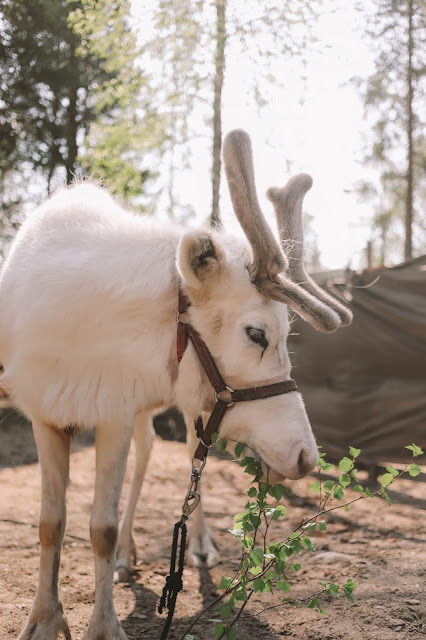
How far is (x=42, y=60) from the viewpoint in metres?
7.36

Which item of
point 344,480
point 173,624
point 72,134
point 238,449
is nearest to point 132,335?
point 238,449

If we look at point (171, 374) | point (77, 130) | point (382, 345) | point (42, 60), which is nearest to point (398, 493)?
point (382, 345)

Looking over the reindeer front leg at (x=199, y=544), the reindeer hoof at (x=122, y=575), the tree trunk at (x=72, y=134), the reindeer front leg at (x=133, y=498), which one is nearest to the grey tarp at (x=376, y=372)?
the reindeer front leg at (x=199, y=544)

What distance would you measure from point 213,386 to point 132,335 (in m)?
0.44

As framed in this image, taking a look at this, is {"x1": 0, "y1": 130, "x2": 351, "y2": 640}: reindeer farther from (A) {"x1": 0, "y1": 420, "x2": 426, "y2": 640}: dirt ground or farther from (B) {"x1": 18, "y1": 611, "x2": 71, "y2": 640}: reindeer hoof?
(A) {"x1": 0, "y1": 420, "x2": 426, "y2": 640}: dirt ground

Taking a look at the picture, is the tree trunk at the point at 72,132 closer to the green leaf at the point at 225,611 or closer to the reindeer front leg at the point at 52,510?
the reindeer front leg at the point at 52,510

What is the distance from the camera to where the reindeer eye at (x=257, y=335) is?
8.11ft

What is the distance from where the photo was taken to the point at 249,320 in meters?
2.47

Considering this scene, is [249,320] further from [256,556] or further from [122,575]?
[122,575]

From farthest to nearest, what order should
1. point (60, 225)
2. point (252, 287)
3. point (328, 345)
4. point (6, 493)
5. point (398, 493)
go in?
point (328, 345) → point (398, 493) → point (6, 493) → point (60, 225) → point (252, 287)

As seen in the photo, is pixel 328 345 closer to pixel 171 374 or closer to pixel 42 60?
pixel 171 374

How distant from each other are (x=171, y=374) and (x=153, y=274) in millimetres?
469

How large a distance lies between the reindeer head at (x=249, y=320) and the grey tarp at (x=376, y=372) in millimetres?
3874

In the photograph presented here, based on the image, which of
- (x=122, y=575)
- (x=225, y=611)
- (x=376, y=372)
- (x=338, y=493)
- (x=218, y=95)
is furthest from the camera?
(x=218, y=95)
